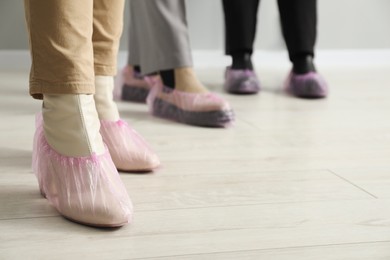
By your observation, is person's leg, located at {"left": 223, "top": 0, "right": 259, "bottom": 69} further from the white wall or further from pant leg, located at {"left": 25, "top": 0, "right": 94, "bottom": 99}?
pant leg, located at {"left": 25, "top": 0, "right": 94, "bottom": 99}

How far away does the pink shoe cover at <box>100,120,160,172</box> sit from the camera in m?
1.04

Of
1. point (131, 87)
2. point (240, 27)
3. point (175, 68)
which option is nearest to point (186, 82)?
point (175, 68)

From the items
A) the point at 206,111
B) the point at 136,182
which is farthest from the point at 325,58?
the point at 136,182

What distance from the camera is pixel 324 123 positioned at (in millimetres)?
1509

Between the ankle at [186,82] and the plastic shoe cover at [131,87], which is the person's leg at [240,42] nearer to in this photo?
the plastic shoe cover at [131,87]

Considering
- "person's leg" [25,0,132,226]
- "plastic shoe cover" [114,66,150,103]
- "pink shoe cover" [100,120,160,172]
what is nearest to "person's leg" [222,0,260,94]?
"plastic shoe cover" [114,66,150,103]

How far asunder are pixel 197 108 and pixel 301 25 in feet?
2.18

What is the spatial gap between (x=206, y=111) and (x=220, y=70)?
1.12 metres

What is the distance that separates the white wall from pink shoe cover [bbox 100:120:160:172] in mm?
1506

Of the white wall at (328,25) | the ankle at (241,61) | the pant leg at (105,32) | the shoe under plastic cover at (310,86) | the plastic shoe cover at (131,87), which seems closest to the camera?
the pant leg at (105,32)

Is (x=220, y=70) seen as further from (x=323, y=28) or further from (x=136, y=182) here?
(x=136, y=182)

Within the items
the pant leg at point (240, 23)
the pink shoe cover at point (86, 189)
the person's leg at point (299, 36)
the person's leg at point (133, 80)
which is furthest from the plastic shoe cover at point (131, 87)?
the pink shoe cover at point (86, 189)

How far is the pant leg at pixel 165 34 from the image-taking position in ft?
4.78

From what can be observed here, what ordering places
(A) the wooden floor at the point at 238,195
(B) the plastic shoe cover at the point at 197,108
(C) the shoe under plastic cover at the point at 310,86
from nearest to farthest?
(A) the wooden floor at the point at 238,195 → (B) the plastic shoe cover at the point at 197,108 → (C) the shoe under plastic cover at the point at 310,86
